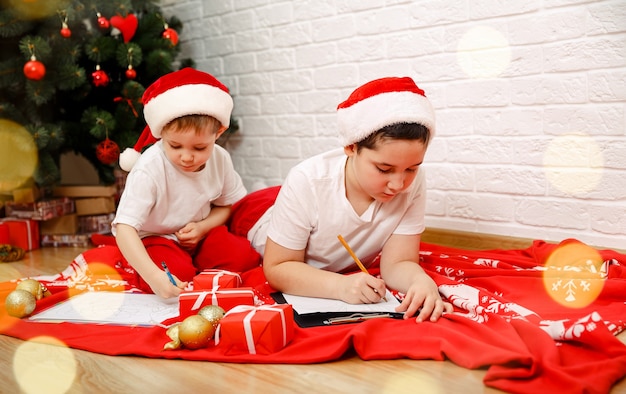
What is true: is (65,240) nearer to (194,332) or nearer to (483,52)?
(194,332)

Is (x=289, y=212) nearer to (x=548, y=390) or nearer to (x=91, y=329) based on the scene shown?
(x=91, y=329)

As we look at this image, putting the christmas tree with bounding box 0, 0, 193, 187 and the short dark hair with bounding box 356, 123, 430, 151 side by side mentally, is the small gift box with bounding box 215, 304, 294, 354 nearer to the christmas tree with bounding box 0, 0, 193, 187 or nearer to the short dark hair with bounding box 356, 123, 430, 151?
the short dark hair with bounding box 356, 123, 430, 151

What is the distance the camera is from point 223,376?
103cm

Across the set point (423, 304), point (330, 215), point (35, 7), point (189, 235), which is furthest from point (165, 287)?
point (35, 7)

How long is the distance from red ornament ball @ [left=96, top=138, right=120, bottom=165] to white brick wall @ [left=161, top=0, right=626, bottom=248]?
56cm

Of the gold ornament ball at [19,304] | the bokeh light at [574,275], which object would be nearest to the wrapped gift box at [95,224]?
the gold ornament ball at [19,304]

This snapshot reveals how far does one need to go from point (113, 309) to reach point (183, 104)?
1.74ft

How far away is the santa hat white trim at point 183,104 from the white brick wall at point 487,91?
2.53 ft

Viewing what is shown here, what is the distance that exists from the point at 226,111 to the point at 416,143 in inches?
22.9

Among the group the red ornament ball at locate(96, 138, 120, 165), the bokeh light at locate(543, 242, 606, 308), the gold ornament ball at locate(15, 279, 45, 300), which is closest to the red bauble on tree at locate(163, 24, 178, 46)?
the red ornament ball at locate(96, 138, 120, 165)

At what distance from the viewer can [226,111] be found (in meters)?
1.54

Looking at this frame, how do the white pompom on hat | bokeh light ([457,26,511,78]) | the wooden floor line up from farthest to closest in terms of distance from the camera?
bokeh light ([457,26,511,78]), the white pompom on hat, the wooden floor

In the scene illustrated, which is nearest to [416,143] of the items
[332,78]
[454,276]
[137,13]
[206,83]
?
[454,276]

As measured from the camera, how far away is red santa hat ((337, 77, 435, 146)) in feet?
3.88
